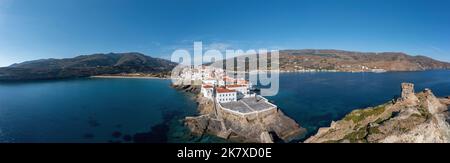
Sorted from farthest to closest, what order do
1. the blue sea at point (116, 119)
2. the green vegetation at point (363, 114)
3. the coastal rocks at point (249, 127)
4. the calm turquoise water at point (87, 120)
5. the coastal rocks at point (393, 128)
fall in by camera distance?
the calm turquoise water at point (87, 120), the blue sea at point (116, 119), the coastal rocks at point (249, 127), the green vegetation at point (363, 114), the coastal rocks at point (393, 128)

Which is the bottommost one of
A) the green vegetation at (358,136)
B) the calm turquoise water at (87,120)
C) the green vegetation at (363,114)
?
the calm turquoise water at (87,120)

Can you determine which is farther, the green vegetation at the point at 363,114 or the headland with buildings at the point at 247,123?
the headland with buildings at the point at 247,123

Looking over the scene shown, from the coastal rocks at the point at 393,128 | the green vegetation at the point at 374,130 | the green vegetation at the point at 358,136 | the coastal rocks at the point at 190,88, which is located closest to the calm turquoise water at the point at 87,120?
the coastal rocks at the point at 190,88

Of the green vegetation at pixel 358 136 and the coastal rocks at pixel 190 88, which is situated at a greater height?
the coastal rocks at pixel 190 88

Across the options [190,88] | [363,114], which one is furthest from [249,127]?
[190,88]

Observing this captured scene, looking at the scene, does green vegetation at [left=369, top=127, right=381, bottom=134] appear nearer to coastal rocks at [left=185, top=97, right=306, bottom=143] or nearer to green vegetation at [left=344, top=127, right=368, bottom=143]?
green vegetation at [left=344, top=127, right=368, bottom=143]

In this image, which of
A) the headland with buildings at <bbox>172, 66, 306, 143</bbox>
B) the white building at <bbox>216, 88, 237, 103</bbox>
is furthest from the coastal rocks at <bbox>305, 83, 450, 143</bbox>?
the white building at <bbox>216, 88, 237, 103</bbox>

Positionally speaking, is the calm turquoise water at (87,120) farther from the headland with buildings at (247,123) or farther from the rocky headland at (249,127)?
the headland with buildings at (247,123)

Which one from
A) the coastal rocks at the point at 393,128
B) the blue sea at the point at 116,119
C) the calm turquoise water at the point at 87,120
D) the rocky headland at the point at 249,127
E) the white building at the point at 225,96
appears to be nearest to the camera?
the coastal rocks at the point at 393,128
